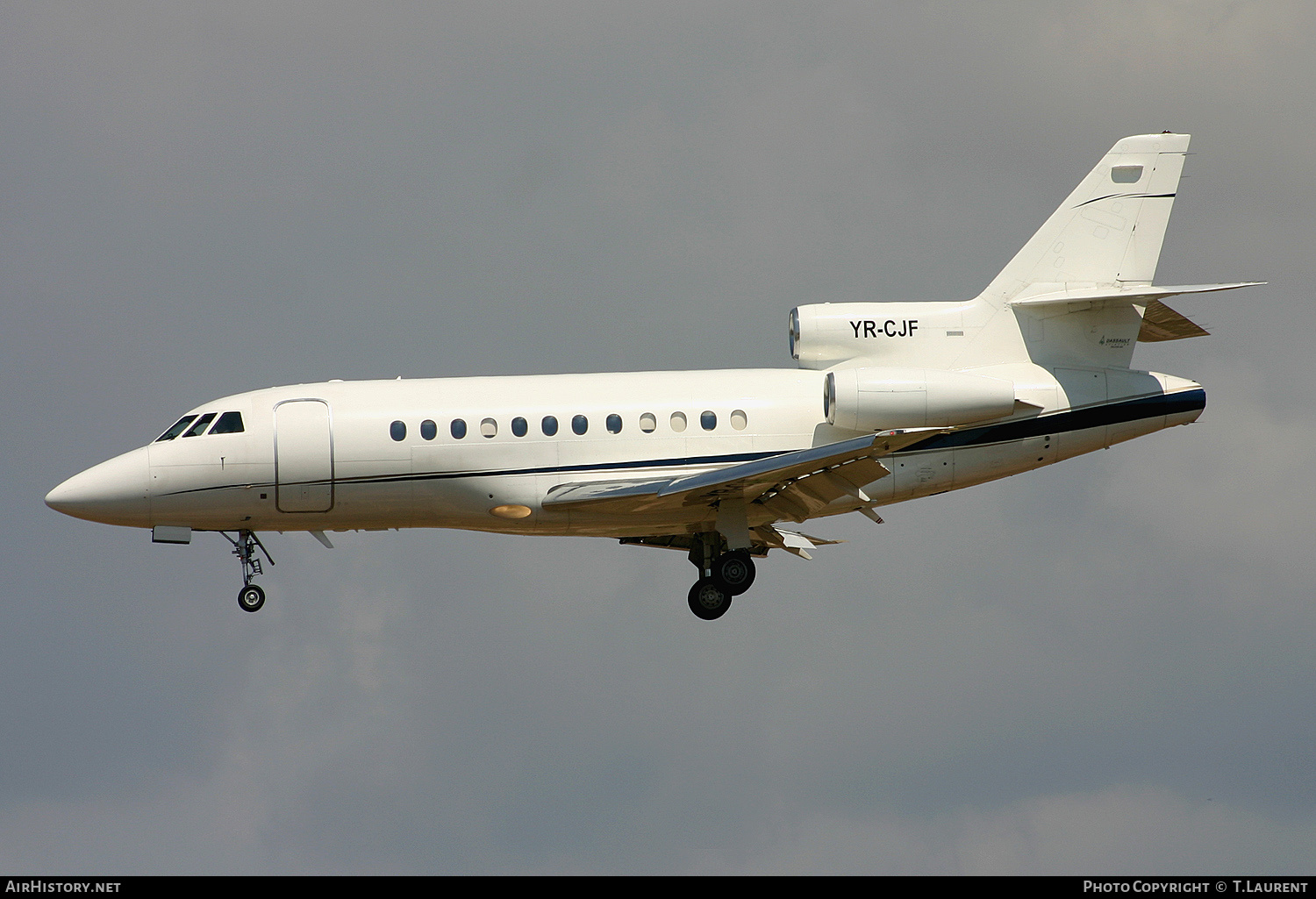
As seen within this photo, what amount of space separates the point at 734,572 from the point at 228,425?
1003 centimetres

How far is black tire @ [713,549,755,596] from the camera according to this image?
110 feet

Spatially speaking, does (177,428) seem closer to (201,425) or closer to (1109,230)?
(201,425)

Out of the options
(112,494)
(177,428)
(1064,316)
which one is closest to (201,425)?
(177,428)

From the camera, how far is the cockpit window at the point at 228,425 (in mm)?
33150

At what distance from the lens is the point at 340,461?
107 feet

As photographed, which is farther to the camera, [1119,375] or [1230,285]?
[1119,375]

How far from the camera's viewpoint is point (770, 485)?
32.4 meters

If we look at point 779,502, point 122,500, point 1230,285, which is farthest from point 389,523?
point 1230,285

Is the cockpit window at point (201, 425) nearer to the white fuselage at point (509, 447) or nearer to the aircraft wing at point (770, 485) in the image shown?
the white fuselage at point (509, 447)

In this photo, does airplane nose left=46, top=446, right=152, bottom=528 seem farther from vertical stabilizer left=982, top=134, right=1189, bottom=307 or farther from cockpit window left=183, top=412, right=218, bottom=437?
vertical stabilizer left=982, top=134, right=1189, bottom=307

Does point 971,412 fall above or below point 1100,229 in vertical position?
below

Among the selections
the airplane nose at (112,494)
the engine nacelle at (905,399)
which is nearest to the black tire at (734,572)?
the engine nacelle at (905,399)

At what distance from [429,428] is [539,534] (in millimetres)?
3108

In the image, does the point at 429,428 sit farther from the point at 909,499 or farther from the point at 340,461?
the point at 909,499
